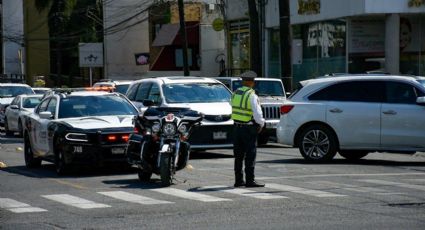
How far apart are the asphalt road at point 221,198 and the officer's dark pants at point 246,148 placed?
0.35 metres

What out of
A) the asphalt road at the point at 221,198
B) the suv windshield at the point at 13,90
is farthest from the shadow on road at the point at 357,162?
the suv windshield at the point at 13,90

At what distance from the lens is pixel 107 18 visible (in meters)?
64.4

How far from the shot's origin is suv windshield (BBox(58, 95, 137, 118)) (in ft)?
54.1

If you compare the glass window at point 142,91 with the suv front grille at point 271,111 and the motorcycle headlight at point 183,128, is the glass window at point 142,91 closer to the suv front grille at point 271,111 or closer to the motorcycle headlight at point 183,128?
the suv front grille at point 271,111

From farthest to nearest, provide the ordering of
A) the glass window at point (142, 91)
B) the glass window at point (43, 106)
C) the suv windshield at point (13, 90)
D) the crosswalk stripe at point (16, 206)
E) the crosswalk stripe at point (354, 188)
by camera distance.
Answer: the suv windshield at point (13, 90) < the glass window at point (142, 91) < the glass window at point (43, 106) < the crosswalk stripe at point (354, 188) < the crosswalk stripe at point (16, 206)

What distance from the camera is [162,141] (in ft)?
44.0

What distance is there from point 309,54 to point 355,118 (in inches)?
774

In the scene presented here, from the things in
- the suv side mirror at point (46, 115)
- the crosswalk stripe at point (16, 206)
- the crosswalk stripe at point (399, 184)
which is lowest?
the crosswalk stripe at point (399, 184)

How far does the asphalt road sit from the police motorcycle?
0.31 metres

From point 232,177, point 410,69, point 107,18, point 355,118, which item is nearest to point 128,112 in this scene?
point 232,177

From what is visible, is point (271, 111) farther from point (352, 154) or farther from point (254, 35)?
point (254, 35)

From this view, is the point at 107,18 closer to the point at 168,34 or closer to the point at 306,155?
the point at 168,34

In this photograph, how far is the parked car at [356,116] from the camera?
1675 cm

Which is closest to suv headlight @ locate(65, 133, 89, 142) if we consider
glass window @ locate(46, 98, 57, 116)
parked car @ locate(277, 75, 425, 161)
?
glass window @ locate(46, 98, 57, 116)
